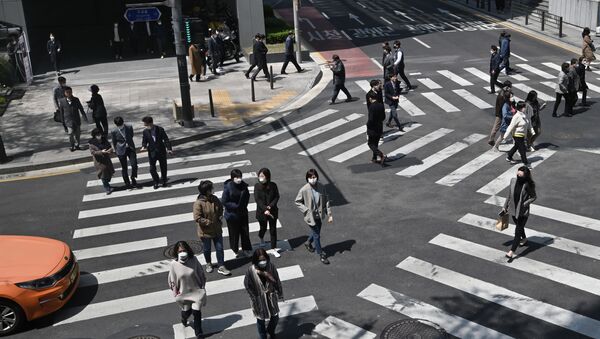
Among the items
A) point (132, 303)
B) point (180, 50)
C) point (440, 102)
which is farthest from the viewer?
point (440, 102)

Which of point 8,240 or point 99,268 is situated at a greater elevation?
point 8,240

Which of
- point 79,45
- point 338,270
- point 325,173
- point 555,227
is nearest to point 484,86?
point 325,173

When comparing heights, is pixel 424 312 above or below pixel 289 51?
below

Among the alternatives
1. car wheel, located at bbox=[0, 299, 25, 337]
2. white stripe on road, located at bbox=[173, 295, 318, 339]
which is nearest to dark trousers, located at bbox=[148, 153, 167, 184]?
car wheel, located at bbox=[0, 299, 25, 337]

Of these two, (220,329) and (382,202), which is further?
(382,202)

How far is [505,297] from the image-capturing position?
10.6 m

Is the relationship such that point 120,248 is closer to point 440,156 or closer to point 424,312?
point 424,312

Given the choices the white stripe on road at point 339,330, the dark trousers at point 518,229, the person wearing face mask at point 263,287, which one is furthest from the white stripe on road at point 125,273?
the dark trousers at point 518,229

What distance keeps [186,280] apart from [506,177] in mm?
9197

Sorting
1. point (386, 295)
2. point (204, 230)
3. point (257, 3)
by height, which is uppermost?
point (257, 3)

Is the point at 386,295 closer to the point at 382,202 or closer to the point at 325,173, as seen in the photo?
the point at 382,202

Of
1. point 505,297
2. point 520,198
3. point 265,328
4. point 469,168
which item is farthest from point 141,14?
point 505,297

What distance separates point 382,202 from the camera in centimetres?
1483

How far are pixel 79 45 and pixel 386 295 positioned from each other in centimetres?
3364
